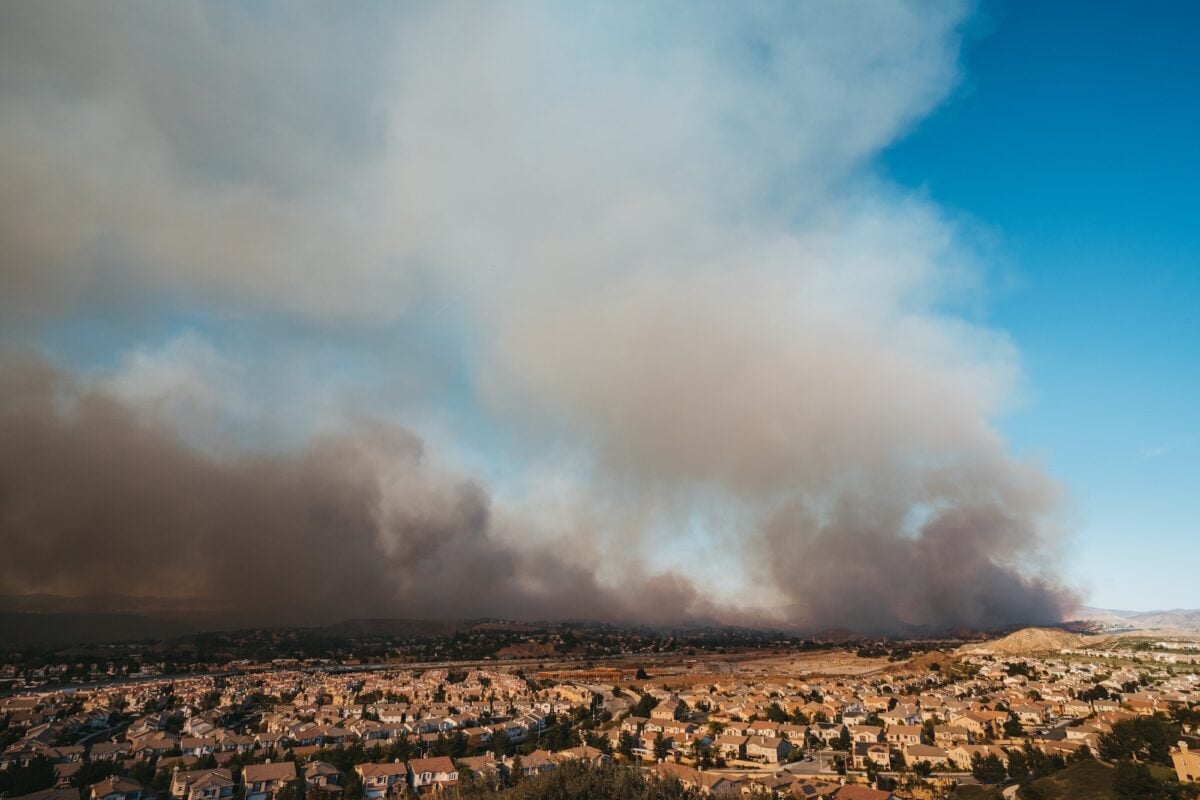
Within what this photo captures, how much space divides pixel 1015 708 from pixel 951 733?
1150cm

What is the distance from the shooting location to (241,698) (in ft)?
187

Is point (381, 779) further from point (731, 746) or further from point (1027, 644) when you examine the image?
point (1027, 644)

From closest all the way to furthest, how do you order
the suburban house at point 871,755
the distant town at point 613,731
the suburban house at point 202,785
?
the distant town at point 613,731, the suburban house at point 202,785, the suburban house at point 871,755

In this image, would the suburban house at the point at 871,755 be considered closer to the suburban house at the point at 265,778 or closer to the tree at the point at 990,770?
the tree at the point at 990,770

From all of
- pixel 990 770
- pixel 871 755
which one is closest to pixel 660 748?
pixel 871 755

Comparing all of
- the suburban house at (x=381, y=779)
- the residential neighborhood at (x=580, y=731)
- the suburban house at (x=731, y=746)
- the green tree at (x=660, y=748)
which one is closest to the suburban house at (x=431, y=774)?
the residential neighborhood at (x=580, y=731)

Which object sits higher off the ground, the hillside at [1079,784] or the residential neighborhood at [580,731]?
the hillside at [1079,784]

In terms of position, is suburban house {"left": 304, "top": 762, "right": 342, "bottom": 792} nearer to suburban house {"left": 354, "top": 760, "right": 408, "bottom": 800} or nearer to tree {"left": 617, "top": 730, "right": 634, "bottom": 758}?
suburban house {"left": 354, "top": 760, "right": 408, "bottom": 800}

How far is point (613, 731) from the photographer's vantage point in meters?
43.8

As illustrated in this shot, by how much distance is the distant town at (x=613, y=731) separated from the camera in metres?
29.9

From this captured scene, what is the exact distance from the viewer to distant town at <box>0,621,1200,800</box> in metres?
29.9

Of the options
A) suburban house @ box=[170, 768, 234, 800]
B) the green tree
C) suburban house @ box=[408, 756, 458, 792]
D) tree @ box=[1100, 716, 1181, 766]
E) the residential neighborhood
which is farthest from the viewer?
the green tree

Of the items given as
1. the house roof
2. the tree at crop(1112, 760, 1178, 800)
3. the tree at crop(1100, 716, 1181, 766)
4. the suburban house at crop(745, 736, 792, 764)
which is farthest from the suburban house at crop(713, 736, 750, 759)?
the house roof

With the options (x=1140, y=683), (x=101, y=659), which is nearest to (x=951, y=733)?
(x=1140, y=683)
